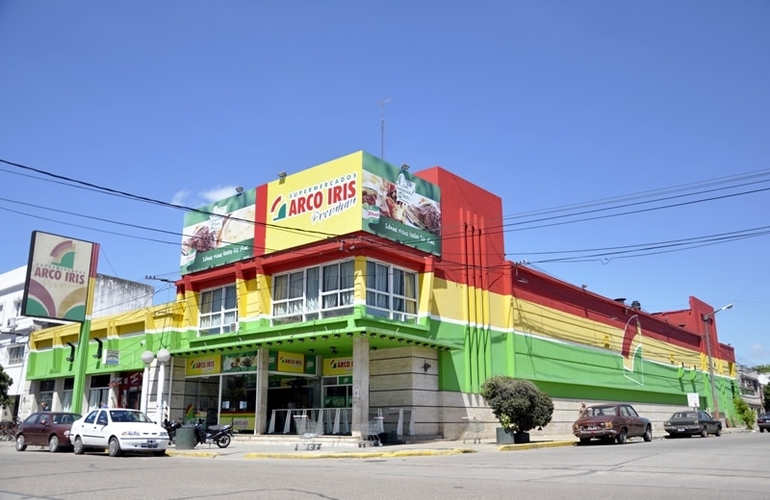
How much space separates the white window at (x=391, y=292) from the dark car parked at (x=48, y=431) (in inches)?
457

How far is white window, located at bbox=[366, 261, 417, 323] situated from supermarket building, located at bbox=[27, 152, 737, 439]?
0.25 feet

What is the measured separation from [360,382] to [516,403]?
→ 591 cm

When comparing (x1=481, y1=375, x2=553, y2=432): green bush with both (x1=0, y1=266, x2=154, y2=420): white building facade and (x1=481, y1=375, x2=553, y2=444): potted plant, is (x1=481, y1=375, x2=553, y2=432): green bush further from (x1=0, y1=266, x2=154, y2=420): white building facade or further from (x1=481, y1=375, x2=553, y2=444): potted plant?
(x1=0, y1=266, x2=154, y2=420): white building facade

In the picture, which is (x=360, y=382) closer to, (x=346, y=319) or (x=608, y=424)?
(x=346, y=319)

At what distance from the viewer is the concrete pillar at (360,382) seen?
24297 millimetres

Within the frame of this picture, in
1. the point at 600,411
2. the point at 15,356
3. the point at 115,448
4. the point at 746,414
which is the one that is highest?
the point at 15,356

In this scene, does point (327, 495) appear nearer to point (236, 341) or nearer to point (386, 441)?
point (386, 441)

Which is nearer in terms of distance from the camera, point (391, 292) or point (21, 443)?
point (21, 443)

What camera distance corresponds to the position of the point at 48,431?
22.8 meters

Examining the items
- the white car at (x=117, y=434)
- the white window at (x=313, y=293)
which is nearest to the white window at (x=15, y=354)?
the white window at (x=313, y=293)

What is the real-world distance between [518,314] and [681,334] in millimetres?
27617

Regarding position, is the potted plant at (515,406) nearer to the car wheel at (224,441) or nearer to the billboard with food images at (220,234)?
the car wheel at (224,441)

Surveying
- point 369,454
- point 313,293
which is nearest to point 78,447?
point 369,454

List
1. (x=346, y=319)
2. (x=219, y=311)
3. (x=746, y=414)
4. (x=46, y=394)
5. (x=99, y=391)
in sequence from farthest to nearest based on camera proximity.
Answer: (x=746, y=414)
(x=46, y=394)
(x=99, y=391)
(x=219, y=311)
(x=346, y=319)
